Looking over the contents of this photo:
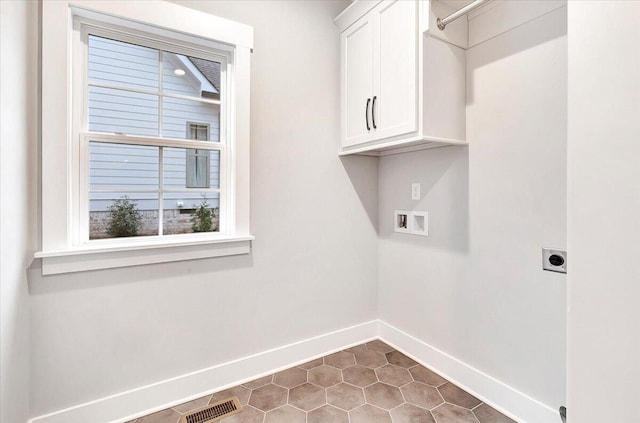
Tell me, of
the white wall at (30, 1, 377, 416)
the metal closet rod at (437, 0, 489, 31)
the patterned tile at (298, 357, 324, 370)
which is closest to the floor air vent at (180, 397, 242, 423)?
the white wall at (30, 1, 377, 416)

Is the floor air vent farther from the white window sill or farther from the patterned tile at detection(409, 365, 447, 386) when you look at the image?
the patterned tile at detection(409, 365, 447, 386)

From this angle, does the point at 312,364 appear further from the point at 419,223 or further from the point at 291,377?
the point at 419,223

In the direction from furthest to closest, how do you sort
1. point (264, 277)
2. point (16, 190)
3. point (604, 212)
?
point (264, 277) → point (16, 190) → point (604, 212)

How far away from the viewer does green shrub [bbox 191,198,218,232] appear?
1.97 meters

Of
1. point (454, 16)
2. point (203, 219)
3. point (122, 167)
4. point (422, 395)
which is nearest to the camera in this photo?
point (454, 16)

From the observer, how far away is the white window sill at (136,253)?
153 cm

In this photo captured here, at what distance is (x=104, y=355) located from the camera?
1645 mm

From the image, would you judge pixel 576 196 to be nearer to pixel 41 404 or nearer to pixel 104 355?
pixel 104 355

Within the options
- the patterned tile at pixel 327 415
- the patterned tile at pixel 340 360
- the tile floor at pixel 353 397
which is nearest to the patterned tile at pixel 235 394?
the tile floor at pixel 353 397

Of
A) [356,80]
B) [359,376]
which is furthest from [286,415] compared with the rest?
[356,80]

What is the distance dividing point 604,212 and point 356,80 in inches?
77.5

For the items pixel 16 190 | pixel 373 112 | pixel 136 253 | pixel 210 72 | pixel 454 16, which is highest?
pixel 454 16

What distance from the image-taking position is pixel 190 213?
1.96 metres

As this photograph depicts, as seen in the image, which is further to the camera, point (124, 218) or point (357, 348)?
point (357, 348)
